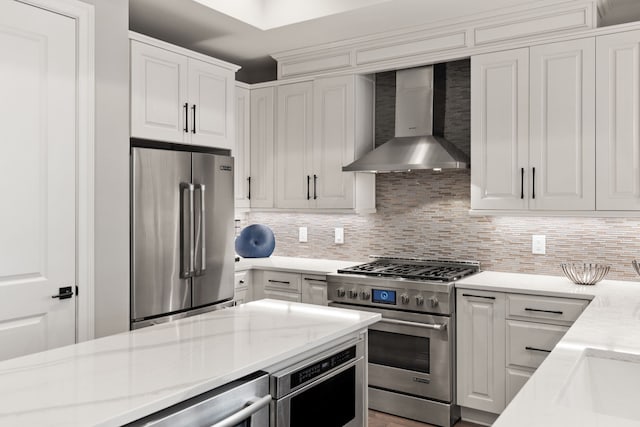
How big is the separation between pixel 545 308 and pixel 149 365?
2.42 m

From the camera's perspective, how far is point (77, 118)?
9.18 ft

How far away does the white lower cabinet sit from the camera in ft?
10.2

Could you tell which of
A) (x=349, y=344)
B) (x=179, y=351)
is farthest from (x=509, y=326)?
(x=179, y=351)

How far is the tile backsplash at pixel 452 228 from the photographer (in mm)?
3492

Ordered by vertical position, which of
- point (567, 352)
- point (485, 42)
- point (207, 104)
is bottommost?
point (567, 352)

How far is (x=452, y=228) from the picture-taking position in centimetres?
403

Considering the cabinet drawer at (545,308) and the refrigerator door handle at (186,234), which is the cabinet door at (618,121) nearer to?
the cabinet drawer at (545,308)

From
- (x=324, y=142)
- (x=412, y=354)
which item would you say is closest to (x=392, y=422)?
(x=412, y=354)

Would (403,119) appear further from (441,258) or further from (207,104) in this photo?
(207,104)

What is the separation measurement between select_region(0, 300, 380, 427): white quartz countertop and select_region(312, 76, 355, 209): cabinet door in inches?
80.6

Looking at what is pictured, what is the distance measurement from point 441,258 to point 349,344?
2.14m

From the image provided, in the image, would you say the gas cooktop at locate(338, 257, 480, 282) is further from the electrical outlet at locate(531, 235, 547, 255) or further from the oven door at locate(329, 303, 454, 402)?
the electrical outlet at locate(531, 235, 547, 255)

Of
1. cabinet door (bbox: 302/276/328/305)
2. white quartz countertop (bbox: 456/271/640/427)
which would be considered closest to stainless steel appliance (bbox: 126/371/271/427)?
white quartz countertop (bbox: 456/271/640/427)

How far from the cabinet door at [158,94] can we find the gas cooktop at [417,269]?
1.55 meters
